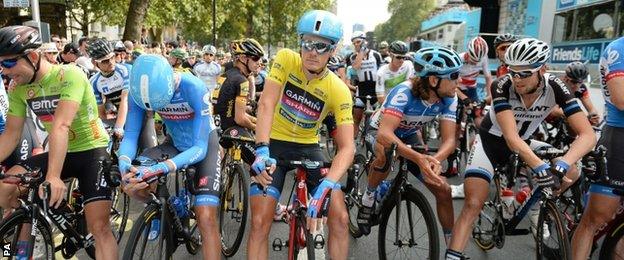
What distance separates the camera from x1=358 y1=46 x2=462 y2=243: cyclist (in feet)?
11.3

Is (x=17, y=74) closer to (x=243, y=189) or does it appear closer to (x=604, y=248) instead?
(x=243, y=189)

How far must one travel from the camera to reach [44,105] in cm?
326

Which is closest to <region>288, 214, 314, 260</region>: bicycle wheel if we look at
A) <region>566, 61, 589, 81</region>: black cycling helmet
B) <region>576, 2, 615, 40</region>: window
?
<region>566, 61, 589, 81</region>: black cycling helmet

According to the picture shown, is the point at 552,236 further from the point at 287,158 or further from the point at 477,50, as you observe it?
the point at 477,50

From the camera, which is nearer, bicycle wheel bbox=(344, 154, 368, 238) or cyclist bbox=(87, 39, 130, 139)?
bicycle wheel bbox=(344, 154, 368, 238)

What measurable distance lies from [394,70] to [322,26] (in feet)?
17.7

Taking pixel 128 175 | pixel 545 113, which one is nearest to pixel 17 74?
pixel 128 175

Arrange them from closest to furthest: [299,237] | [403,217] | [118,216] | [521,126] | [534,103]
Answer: [299,237]
[534,103]
[403,217]
[521,126]
[118,216]

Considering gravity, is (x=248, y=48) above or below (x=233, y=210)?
above

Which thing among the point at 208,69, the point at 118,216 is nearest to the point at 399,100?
the point at 118,216

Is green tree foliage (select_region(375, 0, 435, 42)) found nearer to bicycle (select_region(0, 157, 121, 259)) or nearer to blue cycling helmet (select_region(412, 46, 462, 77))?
blue cycling helmet (select_region(412, 46, 462, 77))

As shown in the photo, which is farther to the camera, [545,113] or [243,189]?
[243,189]

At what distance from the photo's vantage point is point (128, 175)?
2762 mm

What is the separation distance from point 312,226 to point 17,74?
84.5 inches
